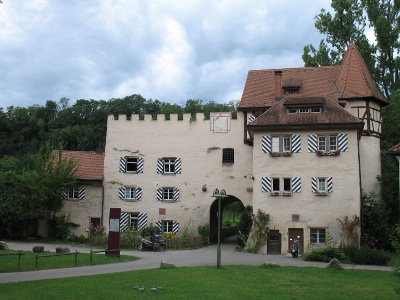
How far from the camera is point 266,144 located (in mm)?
27719

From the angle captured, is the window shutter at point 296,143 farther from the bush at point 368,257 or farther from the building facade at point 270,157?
the bush at point 368,257

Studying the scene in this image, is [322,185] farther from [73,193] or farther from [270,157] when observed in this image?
[73,193]

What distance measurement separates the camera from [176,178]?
33281 mm

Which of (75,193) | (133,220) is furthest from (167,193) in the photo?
(75,193)

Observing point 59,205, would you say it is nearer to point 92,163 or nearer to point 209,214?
point 92,163

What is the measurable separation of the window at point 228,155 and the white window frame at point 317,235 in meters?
8.18

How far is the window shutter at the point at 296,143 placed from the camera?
27.4 metres

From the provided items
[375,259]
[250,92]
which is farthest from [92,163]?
[375,259]

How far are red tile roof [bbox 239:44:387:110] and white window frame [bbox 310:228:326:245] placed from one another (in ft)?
29.6

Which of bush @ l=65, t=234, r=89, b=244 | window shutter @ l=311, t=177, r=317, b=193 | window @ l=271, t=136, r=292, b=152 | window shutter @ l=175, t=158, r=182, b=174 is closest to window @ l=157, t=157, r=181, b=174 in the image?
window shutter @ l=175, t=158, r=182, b=174

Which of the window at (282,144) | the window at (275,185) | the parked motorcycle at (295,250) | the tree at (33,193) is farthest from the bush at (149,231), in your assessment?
the parked motorcycle at (295,250)

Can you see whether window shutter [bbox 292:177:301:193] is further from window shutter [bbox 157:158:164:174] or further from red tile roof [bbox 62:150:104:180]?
red tile roof [bbox 62:150:104:180]

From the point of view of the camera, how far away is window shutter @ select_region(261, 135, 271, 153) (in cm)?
2764

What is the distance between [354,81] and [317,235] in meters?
11.1
